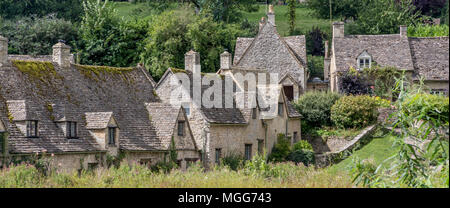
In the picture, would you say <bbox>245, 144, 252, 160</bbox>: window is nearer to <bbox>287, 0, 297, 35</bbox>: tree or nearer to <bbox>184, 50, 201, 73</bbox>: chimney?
<bbox>184, 50, 201, 73</bbox>: chimney

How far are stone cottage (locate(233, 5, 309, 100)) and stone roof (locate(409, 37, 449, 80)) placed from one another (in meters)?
8.48

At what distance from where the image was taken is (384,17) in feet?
243

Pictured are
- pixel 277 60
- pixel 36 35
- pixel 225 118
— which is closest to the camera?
pixel 225 118

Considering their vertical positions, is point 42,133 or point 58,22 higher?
point 58,22

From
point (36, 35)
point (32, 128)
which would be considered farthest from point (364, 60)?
point (32, 128)

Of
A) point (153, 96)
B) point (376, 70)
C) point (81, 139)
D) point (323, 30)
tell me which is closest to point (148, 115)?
point (153, 96)

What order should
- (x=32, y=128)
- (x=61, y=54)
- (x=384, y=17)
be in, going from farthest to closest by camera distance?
(x=384, y=17), (x=61, y=54), (x=32, y=128)

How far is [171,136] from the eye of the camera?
3859 centimetres

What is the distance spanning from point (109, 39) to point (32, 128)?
95.5 ft

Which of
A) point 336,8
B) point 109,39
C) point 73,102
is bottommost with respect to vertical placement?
point 73,102

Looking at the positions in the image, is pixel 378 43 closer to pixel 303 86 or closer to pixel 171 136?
pixel 303 86

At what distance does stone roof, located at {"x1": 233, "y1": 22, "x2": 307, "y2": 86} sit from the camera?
5641cm

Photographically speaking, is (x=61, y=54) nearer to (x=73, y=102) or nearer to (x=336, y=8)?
(x=73, y=102)

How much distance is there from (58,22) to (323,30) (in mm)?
31017
